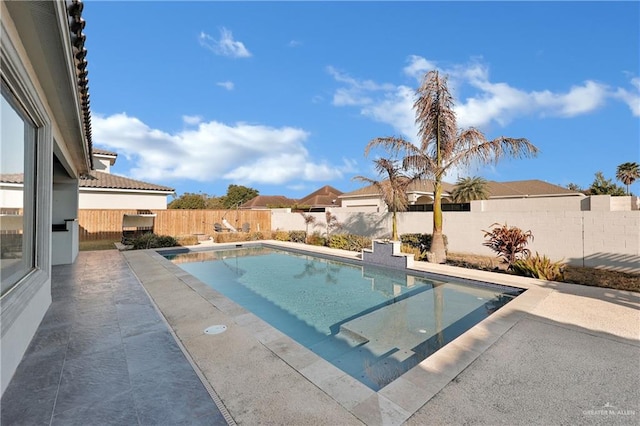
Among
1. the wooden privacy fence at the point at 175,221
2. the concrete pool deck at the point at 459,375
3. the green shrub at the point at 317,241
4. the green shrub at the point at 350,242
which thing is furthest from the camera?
the wooden privacy fence at the point at 175,221

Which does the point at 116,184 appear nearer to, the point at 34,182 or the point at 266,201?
the point at 34,182

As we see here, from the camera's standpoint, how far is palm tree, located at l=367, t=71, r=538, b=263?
32.0 ft

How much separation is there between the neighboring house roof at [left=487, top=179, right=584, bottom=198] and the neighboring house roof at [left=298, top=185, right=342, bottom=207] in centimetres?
1690

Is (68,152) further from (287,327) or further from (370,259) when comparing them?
(370,259)

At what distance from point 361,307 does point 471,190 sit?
23.1 metres

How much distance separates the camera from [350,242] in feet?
47.3

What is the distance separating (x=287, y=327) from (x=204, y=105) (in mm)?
22255

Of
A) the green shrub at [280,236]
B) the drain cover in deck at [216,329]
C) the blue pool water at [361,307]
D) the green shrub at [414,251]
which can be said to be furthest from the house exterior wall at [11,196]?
the green shrub at [280,236]

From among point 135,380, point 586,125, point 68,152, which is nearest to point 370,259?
point 135,380

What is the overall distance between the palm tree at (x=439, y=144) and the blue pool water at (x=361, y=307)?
10.9 ft

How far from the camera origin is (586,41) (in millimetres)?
11164

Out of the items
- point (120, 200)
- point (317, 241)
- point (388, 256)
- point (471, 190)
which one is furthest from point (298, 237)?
point (471, 190)

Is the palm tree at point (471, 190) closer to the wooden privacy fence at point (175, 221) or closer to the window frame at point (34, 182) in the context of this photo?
the wooden privacy fence at point (175, 221)

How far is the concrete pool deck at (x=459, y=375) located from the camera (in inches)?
98.2
